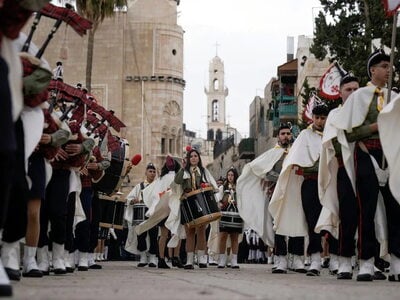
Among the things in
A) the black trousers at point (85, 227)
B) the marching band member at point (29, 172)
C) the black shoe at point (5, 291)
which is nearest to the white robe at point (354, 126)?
the marching band member at point (29, 172)

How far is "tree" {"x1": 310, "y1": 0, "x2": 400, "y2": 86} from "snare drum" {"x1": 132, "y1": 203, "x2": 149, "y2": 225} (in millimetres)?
12312

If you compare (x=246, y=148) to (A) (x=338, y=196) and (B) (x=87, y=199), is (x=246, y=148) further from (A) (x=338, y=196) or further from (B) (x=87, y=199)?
(A) (x=338, y=196)

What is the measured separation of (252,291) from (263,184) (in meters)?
8.86

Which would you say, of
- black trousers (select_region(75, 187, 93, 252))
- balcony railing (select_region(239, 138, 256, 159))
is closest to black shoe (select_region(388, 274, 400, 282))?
black trousers (select_region(75, 187, 93, 252))

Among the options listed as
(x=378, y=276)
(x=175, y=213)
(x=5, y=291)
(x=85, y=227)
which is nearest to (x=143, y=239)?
(x=175, y=213)

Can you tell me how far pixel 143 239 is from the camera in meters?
19.6

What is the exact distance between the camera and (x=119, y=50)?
69562 mm

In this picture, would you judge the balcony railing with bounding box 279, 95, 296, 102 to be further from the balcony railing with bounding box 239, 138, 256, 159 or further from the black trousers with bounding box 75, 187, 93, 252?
the black trousers with bounding box 75, 187, 93, 252

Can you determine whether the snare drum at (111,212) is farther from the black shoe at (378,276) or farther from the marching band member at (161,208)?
the black shoe at (378,276)

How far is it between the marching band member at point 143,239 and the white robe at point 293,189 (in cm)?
428

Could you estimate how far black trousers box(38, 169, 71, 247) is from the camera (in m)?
11.5

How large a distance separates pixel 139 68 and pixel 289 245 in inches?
2219

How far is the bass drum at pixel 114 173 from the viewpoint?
16.6 m

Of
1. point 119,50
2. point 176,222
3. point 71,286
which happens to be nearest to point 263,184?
point 176,222
